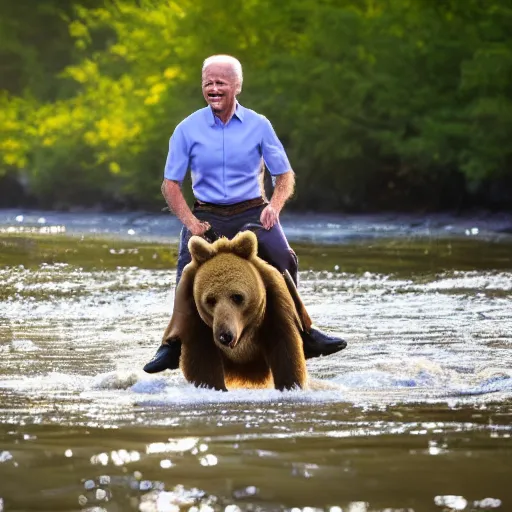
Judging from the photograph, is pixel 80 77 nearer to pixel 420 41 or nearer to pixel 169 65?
pixel 169 65

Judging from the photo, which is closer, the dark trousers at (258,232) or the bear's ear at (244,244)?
the bear's ear at (244,244)

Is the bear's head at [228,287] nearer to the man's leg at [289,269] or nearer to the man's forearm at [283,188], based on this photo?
the man's leg at [289,269]

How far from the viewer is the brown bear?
26.3ft

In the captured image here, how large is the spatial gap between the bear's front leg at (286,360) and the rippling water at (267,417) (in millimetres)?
92

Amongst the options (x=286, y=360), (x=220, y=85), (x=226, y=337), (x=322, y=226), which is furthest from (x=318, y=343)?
(x=322, y=226)

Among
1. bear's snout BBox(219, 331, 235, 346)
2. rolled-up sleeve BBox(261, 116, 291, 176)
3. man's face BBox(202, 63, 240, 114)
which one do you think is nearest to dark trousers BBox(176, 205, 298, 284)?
rolled-up sleeve BBox(261, 116, 291, 176)

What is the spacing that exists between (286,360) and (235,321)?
0.51m

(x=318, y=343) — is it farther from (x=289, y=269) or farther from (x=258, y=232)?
(x=258, y=232)

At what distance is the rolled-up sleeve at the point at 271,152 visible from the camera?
838 cm

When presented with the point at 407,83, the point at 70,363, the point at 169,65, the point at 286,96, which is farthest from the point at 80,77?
the point at 70,363

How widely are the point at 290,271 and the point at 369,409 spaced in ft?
3.26

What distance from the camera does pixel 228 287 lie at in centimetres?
800

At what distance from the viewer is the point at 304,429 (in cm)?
728

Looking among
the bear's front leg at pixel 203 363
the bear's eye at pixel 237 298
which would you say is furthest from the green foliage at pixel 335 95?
the bear's eye at pixel 237 298
